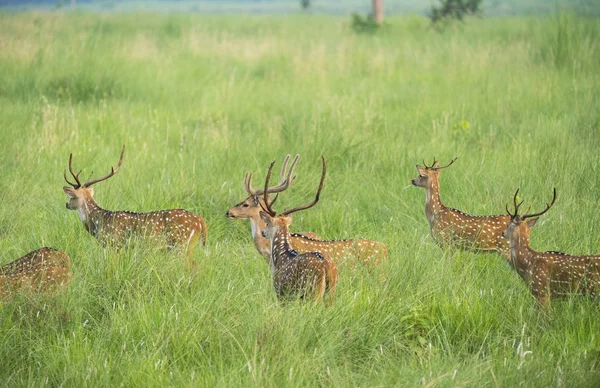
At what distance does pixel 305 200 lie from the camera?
838 centimetres

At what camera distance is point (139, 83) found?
1372cm

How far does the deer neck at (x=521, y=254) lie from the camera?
6098 mm

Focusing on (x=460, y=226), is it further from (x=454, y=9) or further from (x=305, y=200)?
(x=454, y=9)

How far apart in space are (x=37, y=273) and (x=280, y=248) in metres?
1.51

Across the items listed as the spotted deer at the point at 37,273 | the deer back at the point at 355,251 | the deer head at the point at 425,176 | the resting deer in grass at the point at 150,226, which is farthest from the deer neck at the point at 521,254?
the spotted deer at the point at 37,273

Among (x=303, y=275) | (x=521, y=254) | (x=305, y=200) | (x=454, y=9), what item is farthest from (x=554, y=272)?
(x=454, y=9)

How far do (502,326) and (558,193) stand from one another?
8.80 feet

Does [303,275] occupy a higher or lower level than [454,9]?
higher

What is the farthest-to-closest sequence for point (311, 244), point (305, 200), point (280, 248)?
point (305, 200) → point (311, 244) → point (280, 248)

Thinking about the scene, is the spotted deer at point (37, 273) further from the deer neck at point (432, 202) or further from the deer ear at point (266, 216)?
the deer neck at point (432, 202)

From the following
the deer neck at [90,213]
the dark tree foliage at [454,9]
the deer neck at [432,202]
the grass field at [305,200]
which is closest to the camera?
the grass field at [305,200]

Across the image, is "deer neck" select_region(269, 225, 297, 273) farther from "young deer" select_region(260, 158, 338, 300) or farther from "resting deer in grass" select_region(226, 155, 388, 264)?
"resting deer in grass" select_region(226, 155, 388, 264)

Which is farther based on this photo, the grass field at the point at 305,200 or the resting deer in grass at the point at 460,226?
the resting deer in grass at the point at 460,226

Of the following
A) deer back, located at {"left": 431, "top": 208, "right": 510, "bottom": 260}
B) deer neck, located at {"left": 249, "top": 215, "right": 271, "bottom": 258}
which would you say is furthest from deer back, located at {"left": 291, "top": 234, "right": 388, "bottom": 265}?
deer back, located at {"left": 431, "top": 208, "right": 510, "bottom": 260}
